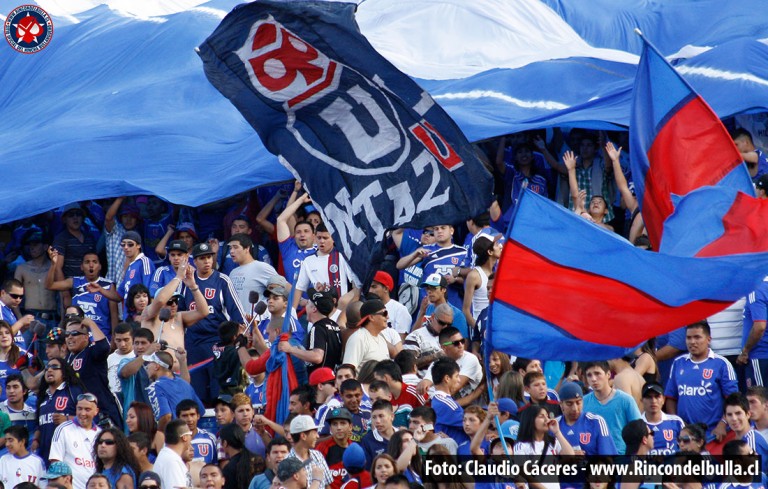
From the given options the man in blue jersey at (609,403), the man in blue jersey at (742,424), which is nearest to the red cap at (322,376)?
the man in blue jersey at (609,403)

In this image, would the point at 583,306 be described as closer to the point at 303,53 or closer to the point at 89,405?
the point at 303,53

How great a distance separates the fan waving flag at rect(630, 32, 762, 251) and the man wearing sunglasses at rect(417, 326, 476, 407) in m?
2.03

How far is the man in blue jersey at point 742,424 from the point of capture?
10.6 metres

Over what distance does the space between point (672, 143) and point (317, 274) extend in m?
4.15

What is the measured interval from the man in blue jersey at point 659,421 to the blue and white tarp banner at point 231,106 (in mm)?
3520

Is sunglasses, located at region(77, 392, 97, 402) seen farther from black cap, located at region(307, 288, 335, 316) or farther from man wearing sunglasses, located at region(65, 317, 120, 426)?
black cap, located at region(307, 288, 335, 316)

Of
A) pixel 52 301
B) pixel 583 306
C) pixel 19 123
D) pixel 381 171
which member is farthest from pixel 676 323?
pixel 19 123

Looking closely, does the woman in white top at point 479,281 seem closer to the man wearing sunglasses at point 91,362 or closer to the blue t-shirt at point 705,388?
the blue t-shirt at point 705,388

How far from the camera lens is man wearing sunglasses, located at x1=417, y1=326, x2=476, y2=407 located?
11.5 m

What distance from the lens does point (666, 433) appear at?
10.8 metres

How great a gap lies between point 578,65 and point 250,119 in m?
6.03

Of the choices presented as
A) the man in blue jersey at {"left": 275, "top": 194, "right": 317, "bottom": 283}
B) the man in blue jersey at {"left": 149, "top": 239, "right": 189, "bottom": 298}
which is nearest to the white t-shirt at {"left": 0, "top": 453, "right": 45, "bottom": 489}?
the man in blue jersey at {"left": 149, "top": 239, "right": 189, "bottom": 298}

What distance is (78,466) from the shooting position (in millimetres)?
11922

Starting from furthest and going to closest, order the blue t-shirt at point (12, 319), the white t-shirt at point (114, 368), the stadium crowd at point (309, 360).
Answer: the blue t-shirt at point (12, 319)
the white t-shirt at point (114, 368)
the stadium crowd at point (309, 360)
